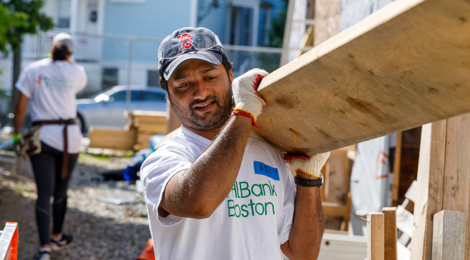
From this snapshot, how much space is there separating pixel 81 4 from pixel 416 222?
18.8 meters

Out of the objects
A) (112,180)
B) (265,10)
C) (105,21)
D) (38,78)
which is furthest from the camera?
(265,10)

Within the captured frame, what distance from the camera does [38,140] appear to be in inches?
164

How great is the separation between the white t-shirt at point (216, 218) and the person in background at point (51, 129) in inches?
113

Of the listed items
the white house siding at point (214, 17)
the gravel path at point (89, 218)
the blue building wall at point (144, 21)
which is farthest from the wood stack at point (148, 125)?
the white house siding at point (214, 17)

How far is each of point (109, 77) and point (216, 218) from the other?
15.9m

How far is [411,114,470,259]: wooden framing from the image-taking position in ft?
5.79

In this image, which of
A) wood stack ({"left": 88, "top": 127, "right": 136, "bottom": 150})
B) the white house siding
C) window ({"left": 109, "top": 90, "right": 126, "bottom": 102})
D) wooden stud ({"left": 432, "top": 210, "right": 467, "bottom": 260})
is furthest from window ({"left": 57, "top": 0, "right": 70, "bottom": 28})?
wooden stud ({"left": 432, "top": 210, "right": 467, "bottom": 260})

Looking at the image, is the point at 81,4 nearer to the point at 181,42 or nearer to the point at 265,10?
the point at 265,10

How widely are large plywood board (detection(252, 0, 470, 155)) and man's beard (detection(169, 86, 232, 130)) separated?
0.45ft

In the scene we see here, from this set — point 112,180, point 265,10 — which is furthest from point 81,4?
point 112,180

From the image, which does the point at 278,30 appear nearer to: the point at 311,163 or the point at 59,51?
the point at 59,51

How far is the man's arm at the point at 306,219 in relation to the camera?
189 cm

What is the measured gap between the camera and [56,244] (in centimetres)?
448

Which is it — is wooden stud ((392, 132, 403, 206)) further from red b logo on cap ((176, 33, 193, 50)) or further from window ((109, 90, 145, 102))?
window ((109, 90, 145, 102))
